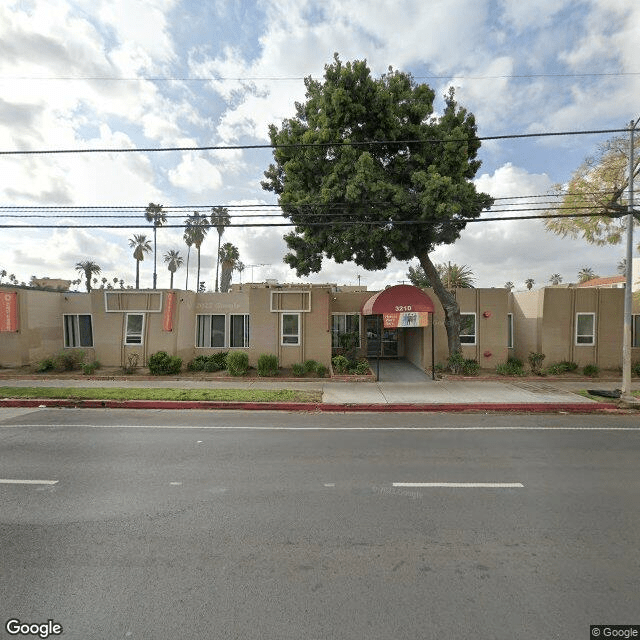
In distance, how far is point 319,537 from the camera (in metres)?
4.31

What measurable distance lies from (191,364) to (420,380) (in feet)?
32.2

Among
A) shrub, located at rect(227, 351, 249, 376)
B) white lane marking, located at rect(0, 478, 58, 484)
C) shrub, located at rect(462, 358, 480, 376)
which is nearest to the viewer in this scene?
white lane marking, located at rect(0, 478, 58, 484)

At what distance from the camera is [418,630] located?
300 cm

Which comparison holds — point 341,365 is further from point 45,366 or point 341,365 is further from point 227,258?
point 227,258

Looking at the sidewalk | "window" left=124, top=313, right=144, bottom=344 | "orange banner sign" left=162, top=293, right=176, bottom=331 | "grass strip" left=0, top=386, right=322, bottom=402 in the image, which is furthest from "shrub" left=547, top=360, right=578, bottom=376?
"window" left=124, top=313, right=144, bottom=344

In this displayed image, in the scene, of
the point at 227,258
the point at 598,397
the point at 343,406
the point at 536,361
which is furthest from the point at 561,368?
the point at 227,258

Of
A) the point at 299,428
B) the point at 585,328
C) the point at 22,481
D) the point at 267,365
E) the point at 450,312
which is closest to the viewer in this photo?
the point at 22,481

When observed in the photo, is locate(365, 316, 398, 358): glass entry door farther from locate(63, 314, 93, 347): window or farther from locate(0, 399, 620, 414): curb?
locate(63, 314, 93, 347): window

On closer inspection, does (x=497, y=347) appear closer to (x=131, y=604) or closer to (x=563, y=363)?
(x=563, y=363)

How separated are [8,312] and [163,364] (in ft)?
24.4

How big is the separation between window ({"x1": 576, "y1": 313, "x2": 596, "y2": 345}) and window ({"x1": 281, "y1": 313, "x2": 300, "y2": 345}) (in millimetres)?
12484

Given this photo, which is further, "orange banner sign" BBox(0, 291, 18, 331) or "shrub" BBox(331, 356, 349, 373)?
"orange banner sign" BBox(0, 291, 18, 331)

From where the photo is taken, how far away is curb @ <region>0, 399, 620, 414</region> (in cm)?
1090

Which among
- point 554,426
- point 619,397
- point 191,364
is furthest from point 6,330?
point 619,397
